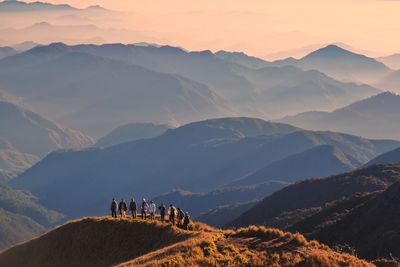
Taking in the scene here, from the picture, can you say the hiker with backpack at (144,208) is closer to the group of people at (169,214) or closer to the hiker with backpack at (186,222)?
the group of people at (169,214)

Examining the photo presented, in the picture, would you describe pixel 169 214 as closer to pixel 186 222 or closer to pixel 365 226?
pixel 186 222

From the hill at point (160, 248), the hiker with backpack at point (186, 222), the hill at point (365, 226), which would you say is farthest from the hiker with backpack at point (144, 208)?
the hill at point (365, 226)

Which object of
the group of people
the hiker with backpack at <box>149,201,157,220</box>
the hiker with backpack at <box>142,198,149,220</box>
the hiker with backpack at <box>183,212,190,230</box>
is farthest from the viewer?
the hiker with backpack at <box>149,201,157,220</box>

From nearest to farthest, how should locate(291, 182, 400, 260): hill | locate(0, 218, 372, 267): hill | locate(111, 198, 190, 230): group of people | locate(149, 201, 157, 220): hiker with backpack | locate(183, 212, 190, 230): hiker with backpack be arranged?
locate(0, 218, 372, 267): hill → locate(183, 212, 190, 230): hiker with backpack → locate(111, 198, 190, 230): group of people → locate(149, 201, 157, 220): hiker with backpack → locate(291, 182, 400, 260): hill

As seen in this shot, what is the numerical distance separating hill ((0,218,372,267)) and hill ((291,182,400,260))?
4876 cm

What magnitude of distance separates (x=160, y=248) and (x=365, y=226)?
260 ft

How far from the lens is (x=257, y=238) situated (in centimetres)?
5653

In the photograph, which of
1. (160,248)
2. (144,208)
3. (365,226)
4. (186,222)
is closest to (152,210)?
(144,208)

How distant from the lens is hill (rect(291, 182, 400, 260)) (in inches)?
4536

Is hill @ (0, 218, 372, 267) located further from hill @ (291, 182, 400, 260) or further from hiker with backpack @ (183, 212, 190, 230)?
hill @ (291, 182, 400, 260)

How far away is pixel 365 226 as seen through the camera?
133875mm

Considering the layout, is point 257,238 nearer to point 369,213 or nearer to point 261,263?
point 261,263

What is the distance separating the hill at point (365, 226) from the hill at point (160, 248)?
4876 centimetres

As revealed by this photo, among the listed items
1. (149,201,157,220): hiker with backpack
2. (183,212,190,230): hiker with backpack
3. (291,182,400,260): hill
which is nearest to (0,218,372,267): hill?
(183,212,190,230): hiker with backpack
